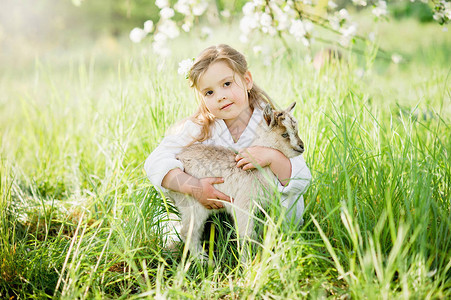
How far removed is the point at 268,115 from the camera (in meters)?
2.61

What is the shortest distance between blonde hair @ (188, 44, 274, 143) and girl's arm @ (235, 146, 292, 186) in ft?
1.54

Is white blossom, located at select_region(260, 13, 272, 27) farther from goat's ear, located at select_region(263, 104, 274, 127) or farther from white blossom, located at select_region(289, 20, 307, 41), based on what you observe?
goat's ear, located at select_region(263, 104, 274, 127)

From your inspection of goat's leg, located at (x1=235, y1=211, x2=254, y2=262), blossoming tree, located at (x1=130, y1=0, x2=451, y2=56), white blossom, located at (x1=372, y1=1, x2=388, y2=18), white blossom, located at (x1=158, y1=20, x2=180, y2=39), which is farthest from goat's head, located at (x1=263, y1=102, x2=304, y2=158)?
white blossom, located at (x1=158, y1=20, x2=180, y2=39)

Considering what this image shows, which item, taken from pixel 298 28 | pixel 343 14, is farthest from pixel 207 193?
pixel 343 14

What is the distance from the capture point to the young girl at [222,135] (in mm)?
2609

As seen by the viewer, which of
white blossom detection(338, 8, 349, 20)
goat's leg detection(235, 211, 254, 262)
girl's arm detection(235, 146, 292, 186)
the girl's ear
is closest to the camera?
goat's leg detection(235, 211, 254, 262)

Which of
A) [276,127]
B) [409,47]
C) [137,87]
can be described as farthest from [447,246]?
[409,47]

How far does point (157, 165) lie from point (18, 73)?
11.8 metres

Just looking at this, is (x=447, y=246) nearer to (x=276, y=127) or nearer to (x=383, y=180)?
(x=383, y=180)

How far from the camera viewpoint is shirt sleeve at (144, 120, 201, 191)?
267 centimetres

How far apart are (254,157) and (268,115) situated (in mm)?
298

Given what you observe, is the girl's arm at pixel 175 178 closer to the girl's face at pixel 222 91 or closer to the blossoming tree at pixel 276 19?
the girl's face at pixel 222 91

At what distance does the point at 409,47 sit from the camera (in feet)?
36.1

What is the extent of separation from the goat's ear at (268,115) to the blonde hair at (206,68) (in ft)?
1.23
